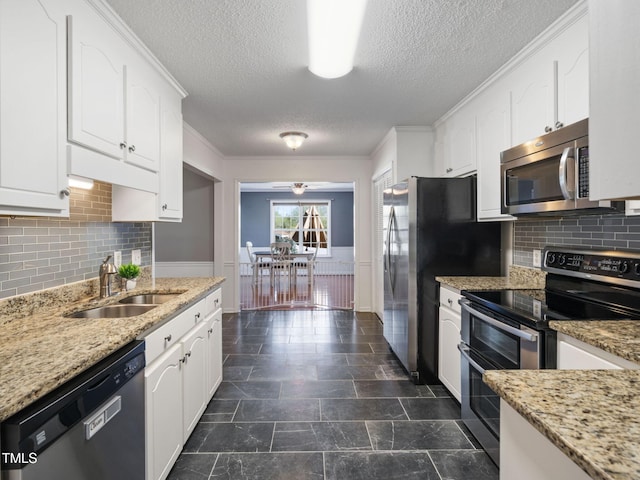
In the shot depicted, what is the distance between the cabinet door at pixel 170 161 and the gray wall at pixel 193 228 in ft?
8.84

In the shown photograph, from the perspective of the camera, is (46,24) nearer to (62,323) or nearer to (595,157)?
(62,323)

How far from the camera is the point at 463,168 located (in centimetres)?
293

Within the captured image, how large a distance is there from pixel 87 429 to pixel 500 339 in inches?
70.7

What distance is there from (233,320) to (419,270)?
9.70ft

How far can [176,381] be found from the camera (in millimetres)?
1764

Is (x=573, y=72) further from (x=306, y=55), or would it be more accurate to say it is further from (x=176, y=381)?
(x=176, y=381)

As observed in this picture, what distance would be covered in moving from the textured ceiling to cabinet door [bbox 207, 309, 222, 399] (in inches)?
69.2

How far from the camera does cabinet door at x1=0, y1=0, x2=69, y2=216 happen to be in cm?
111

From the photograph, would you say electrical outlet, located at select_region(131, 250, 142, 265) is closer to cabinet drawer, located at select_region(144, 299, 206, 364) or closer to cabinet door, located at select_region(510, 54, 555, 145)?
cabinet drawer, located at select_region(144, 299, 206, 364)

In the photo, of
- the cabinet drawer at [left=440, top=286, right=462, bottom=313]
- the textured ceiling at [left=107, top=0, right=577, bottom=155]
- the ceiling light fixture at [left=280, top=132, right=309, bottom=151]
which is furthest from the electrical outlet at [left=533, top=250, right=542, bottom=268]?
the ceiling light fixture at [left=280, top=132, right=309, bottom=151]

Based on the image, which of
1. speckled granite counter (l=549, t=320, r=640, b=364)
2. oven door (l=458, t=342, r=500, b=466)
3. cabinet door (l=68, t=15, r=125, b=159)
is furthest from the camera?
oven door (l=458, t=342, r=500, b=466)

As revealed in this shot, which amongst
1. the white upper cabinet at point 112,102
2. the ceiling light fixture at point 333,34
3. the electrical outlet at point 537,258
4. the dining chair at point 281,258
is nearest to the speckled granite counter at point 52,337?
the white upper cabinet at point 112,102

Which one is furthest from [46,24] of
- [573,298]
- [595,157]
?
[573,298]

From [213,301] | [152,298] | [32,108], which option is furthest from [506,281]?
[32,108]
